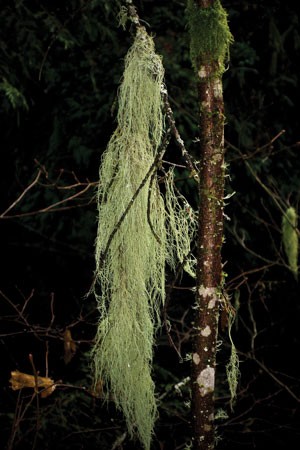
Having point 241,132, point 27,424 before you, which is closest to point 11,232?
point 27,424

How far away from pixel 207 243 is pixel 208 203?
111mm

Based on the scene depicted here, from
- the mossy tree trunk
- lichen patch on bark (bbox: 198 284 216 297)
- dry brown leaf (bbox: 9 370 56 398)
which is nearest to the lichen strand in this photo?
the mossy tree trunk

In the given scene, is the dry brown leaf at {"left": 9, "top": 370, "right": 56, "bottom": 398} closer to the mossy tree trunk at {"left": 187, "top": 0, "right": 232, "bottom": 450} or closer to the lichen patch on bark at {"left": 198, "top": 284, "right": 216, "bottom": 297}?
the mossy tree trunk at {"left": 187, "top": 0, "right": 232, "bottom": 450}

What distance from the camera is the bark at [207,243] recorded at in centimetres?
108

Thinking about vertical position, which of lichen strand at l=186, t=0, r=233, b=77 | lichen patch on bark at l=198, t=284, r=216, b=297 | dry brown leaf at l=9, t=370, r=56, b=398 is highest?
lichen strand at l=186, t=0, r=233, b=77

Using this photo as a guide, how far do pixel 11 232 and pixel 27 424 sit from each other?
6.01 feet

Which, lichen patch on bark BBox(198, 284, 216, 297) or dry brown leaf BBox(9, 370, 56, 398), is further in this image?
dry brown leaf BBox(9, 370, 56, 398)

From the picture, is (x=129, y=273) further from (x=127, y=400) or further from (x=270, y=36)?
(x=270, y=36)

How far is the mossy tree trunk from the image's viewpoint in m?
1.09

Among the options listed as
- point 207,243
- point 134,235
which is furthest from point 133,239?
point 207,243

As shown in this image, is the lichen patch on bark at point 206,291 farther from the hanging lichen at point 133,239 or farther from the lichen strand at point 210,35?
the lichen strand at point 210,35

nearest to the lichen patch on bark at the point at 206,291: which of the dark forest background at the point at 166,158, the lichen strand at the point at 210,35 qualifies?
the lichen strand at the point at 210,35

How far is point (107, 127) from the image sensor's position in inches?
138

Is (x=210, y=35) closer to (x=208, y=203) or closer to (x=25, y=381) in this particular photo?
(x=208, y=203)
